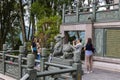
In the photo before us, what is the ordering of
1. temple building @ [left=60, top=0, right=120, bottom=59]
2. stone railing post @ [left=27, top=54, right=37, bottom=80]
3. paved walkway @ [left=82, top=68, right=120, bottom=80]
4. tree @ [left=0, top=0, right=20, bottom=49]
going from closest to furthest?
stone railing post @ [left=27, top=54, right=37, bottom=80], paved walkway @ [left=82, top=68, right=120, bottom=80], temple building @ [left=60, top=0, right=120, bottom=59], tree @ [left=0, top=0, right=20, bottom=49]

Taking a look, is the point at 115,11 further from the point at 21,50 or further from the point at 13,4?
the point at 13,4

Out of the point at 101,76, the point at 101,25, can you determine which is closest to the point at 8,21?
the point at 101,25

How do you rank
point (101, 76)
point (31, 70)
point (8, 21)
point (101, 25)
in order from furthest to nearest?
point (8, 21) → point (101, 25) → point (101, 76) → point (31, 70)

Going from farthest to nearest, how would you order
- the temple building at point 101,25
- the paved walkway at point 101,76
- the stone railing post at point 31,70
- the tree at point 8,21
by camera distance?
the tree at point 8,21
the temple building at point 101,25
the paved walkway at point 101,76
the stone railing post at point 31,70

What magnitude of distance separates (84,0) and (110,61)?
14864 millimetres

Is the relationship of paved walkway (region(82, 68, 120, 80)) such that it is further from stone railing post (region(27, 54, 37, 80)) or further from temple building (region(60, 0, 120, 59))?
stone railing post (region(27, 54, 37, 80))

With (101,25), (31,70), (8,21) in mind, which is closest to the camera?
(31,70)

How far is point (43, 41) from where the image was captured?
19.8 m


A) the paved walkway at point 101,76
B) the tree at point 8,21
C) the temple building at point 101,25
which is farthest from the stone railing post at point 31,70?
the tree at point 8,21

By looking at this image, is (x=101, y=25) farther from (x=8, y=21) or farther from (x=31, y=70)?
(x=8, y=21)

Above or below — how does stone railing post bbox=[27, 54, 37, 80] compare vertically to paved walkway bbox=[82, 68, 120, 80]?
above

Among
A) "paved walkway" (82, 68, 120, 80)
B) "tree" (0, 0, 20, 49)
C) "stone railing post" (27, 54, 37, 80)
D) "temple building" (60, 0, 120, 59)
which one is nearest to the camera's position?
"stone railing post" (27, 54, 37, 80)

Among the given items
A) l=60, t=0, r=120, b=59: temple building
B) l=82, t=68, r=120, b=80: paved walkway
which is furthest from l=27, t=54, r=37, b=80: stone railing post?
l=60, t=0, r=120, b=59: temple building

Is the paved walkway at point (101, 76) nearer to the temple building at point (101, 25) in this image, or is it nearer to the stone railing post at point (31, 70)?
the temple building at point (101, 25)
